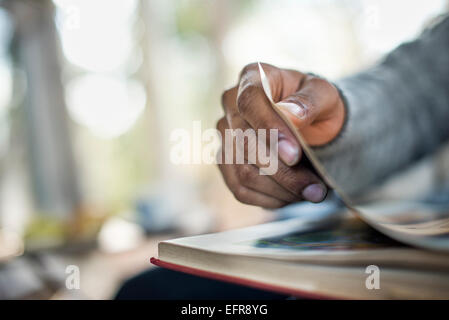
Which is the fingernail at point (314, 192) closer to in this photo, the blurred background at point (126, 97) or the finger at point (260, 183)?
the finger at point (260, 183)

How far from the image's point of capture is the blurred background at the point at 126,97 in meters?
1.47

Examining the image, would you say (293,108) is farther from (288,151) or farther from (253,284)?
(253,284)

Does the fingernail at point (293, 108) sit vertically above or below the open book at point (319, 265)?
above

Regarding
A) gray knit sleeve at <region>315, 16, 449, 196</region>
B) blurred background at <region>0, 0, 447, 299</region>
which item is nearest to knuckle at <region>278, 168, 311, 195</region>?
gray knit sleeve at <region>315, 16, 449, 196</region>

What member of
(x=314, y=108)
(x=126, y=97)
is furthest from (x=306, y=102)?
(x=126, y=97)

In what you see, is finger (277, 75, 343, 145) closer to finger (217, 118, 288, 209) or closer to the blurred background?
finger (217, 118, 288, 209)

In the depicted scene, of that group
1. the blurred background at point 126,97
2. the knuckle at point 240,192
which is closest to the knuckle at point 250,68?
the knuckle at point 240,192

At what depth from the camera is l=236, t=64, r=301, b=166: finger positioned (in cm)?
28

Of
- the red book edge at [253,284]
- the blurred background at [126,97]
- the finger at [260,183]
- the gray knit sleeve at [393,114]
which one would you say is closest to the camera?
the red book edge at [253,284]

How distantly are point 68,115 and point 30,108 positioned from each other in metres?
0.19

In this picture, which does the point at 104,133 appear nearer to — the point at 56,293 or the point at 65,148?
the point at 65,148

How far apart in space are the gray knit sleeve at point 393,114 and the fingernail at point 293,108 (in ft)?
0.41

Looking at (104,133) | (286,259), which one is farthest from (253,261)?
(104,133)

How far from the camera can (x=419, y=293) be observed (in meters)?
0.22
